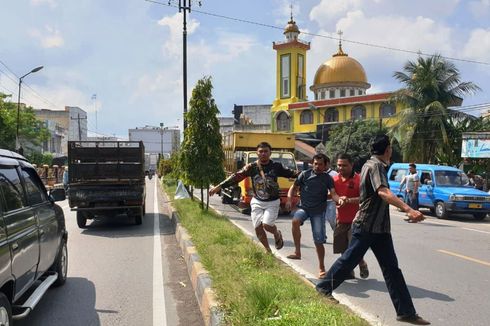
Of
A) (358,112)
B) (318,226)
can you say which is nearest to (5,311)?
(318,226)

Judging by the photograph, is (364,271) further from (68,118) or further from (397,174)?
(68,118)

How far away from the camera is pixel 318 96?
228ft

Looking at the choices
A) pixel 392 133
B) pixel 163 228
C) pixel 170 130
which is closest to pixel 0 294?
pixel 163 228

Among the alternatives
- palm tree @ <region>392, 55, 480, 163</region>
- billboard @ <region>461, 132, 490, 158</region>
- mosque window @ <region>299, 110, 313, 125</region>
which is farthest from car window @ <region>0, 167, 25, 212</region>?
mosque window @ <region>299, 110, 313, 125</region>

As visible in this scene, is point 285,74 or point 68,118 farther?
point 68,118

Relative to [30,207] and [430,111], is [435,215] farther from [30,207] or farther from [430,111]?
[30,207]

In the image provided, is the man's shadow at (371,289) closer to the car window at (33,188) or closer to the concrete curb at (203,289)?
the concrete curb at (203,289)

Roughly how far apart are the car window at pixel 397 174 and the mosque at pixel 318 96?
35355mm

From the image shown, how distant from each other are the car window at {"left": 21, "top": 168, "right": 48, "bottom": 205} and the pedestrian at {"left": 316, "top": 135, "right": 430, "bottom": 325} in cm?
339

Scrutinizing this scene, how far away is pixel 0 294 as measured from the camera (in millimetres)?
3994

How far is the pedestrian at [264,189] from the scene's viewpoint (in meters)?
7.65

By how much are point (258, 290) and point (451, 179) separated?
15064mm

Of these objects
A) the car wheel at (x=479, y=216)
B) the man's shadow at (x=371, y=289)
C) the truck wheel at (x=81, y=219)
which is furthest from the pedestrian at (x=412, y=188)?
the man's shadow at (x=371, y=289)

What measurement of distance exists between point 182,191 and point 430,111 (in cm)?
1630
